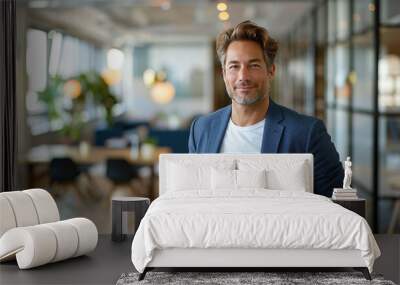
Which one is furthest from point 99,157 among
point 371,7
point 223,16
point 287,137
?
point 287,137

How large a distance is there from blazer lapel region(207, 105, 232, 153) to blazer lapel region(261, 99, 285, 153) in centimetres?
31

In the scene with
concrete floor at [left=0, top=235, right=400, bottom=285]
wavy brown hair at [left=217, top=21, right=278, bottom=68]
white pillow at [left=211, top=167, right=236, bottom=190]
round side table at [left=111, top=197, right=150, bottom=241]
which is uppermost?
wavy brown hair at [left=217, top=21, right=278, bottom=68]

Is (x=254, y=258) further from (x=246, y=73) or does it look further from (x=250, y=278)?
(x=246, y=73)

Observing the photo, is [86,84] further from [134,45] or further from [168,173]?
[134,45]

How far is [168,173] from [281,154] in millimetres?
924

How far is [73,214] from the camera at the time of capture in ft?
43.7

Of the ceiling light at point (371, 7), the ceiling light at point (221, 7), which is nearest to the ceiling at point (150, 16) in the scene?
the ceiling light at point (221, 7)

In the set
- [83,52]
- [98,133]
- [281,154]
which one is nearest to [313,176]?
[281,154]

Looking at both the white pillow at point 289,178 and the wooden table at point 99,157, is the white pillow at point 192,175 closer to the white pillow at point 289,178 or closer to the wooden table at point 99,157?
the white pillow at point 289,178

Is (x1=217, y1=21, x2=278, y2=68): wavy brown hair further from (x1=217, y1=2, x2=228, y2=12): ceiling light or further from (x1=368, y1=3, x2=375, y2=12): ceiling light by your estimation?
(x1=217, y1=2, x2=228, y2=12): ceiling light

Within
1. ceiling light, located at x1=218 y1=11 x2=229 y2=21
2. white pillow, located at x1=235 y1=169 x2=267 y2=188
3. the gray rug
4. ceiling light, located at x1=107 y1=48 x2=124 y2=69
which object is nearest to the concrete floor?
the gray rug

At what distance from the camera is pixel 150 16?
19.7 m

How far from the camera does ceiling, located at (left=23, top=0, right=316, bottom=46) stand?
1511 cm

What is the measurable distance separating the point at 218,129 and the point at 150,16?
527 inches
